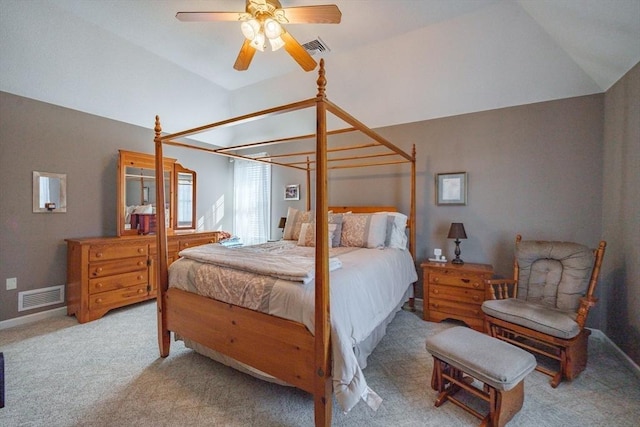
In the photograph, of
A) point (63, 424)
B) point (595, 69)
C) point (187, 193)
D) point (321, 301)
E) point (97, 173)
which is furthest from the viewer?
point (187, 193)

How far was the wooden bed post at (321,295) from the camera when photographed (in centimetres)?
142

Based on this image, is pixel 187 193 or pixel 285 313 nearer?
pixel 285 313

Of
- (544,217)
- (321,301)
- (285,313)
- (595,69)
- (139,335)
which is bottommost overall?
(139,335)

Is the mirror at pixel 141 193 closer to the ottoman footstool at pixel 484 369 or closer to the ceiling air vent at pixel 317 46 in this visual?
the ceiling air vent at pixel 317 46

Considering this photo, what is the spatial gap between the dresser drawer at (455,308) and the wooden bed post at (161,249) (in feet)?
8.83

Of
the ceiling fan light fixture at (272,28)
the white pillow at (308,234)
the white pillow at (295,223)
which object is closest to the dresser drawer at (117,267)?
the white pillow at (295,223)

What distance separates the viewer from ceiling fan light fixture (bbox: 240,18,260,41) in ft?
6.75

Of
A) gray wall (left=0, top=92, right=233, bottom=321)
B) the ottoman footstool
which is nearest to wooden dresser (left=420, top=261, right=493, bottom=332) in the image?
the ottoman footstool

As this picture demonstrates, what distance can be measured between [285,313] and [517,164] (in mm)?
3038

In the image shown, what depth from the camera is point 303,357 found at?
1.51 m

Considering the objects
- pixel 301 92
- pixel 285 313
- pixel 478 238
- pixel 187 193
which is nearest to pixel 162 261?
pixel 285 313

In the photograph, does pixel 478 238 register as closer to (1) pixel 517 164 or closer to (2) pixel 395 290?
(1) pixel 517 164

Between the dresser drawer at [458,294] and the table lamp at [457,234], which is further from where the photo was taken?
the table lamp at [457,234]

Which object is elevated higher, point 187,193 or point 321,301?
point 187,193
